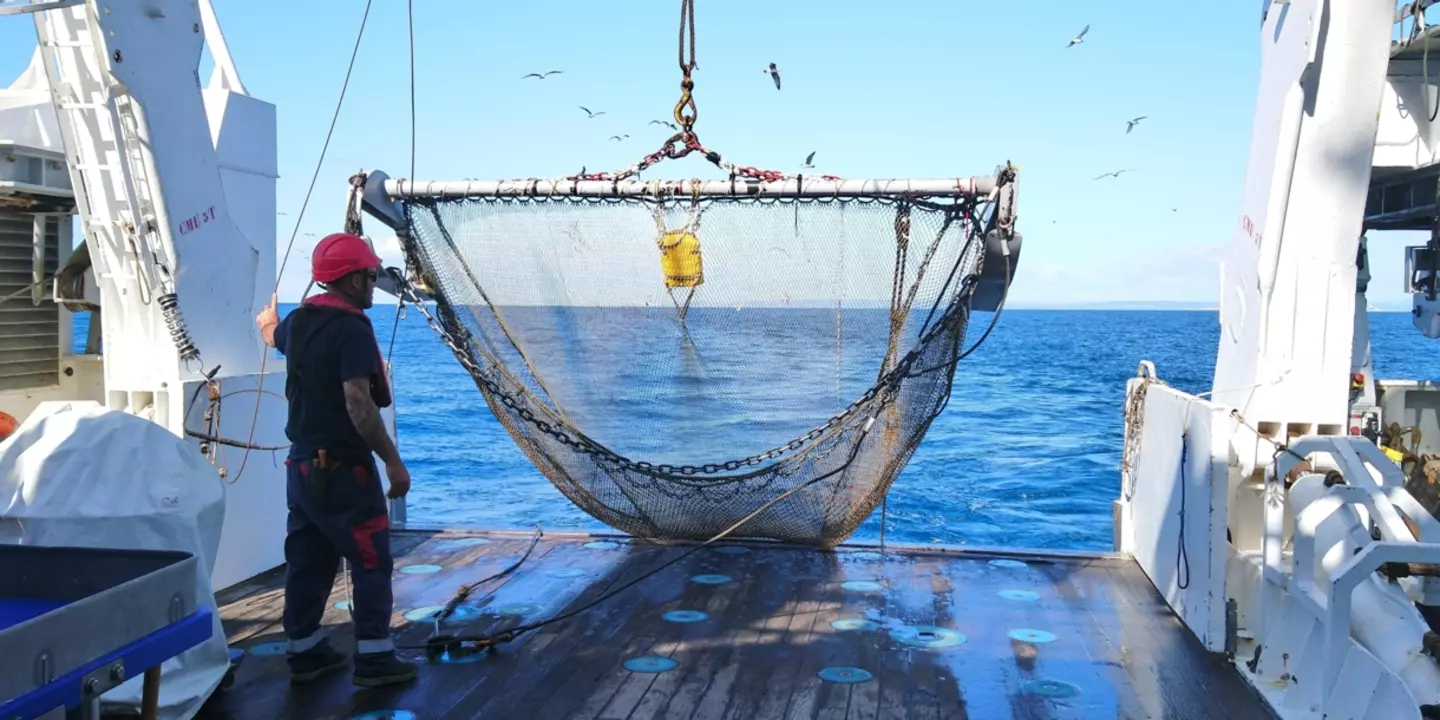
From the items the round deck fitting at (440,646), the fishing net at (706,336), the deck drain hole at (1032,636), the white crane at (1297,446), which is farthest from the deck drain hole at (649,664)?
the white crane at (1297,446)

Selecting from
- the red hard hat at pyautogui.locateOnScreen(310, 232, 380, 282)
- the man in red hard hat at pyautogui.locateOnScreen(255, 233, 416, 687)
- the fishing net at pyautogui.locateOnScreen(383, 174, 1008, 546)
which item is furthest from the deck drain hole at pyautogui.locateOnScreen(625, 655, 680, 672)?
the red hard hat at pyautogui.locateOnScreen(310, 232, 380, 282)

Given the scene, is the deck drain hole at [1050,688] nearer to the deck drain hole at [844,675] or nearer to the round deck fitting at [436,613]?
the deck drain hole at [844,675]

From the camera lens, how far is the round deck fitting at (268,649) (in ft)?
14.1

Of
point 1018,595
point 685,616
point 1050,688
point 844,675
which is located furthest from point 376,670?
point 1018,595

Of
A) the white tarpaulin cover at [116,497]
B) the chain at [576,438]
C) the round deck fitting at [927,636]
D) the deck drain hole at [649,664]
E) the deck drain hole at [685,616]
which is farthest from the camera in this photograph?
the chain at [576,438]

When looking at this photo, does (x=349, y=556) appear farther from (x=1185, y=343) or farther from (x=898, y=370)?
(x=1185, y=343)

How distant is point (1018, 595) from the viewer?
5.19 m

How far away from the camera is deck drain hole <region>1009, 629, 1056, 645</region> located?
450cm

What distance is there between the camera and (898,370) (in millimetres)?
4980

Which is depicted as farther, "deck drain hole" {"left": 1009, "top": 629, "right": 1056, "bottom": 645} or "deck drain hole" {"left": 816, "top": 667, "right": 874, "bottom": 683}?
"deck drain hole" {"left": 1009, "top": 629, "right": 1056, "bottom": 645}

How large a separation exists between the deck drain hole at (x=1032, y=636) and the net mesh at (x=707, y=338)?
102cm

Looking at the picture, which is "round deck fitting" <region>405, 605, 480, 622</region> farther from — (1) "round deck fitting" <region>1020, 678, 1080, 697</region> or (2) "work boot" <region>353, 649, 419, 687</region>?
(1) "round deck fitting" <region>1020, 678, 1080, 697</region>

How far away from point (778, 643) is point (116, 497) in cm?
242

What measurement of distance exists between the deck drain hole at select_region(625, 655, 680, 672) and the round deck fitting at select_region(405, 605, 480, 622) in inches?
37.7
